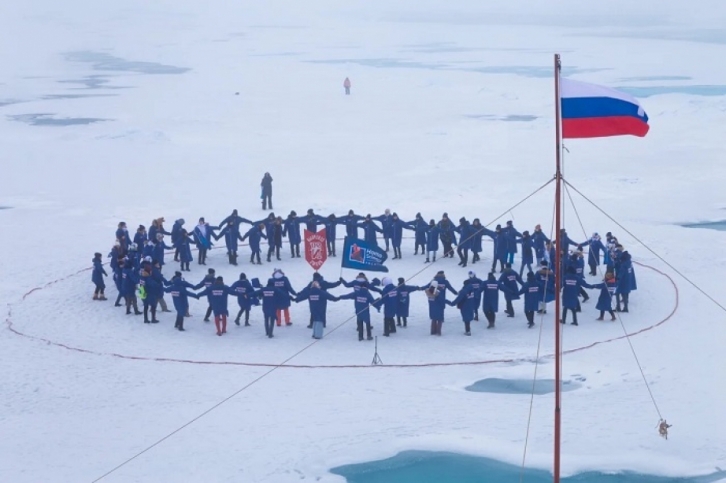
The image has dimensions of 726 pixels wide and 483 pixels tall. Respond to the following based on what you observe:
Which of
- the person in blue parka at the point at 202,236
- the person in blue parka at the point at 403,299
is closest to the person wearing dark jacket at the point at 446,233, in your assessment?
the person in blue parka at the point at 403,299

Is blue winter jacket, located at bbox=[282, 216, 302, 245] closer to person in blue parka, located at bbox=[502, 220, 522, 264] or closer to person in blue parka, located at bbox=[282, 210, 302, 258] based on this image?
person in blue parka, located at bbox=[282, 210, 302, 258]

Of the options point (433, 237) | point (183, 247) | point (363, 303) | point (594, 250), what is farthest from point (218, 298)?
point (594, 250)

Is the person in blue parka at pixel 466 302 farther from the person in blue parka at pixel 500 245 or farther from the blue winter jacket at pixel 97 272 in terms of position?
the blue winter jacket at pixel 97 272

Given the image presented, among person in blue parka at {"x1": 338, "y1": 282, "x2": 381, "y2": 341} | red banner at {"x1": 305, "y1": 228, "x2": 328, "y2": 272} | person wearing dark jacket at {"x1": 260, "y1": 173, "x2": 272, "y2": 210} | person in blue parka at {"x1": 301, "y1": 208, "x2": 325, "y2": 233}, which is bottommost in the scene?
person in blue parka at {"x1": 338, "y1": 282, "x2": 381, "y2": 341}

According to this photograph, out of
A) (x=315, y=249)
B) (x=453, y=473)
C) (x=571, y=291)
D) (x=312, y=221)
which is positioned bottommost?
(x=453, y=473)

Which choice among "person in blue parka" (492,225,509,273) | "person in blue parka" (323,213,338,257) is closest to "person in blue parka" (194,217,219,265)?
"person in blue parka" (323,213,338,257)

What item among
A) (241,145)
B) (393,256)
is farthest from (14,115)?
(393,256)

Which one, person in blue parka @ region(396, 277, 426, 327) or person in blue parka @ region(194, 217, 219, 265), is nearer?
person in blue parka @ region(396, 277, 426, 327)

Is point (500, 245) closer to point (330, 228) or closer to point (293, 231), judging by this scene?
point (330, 228)
